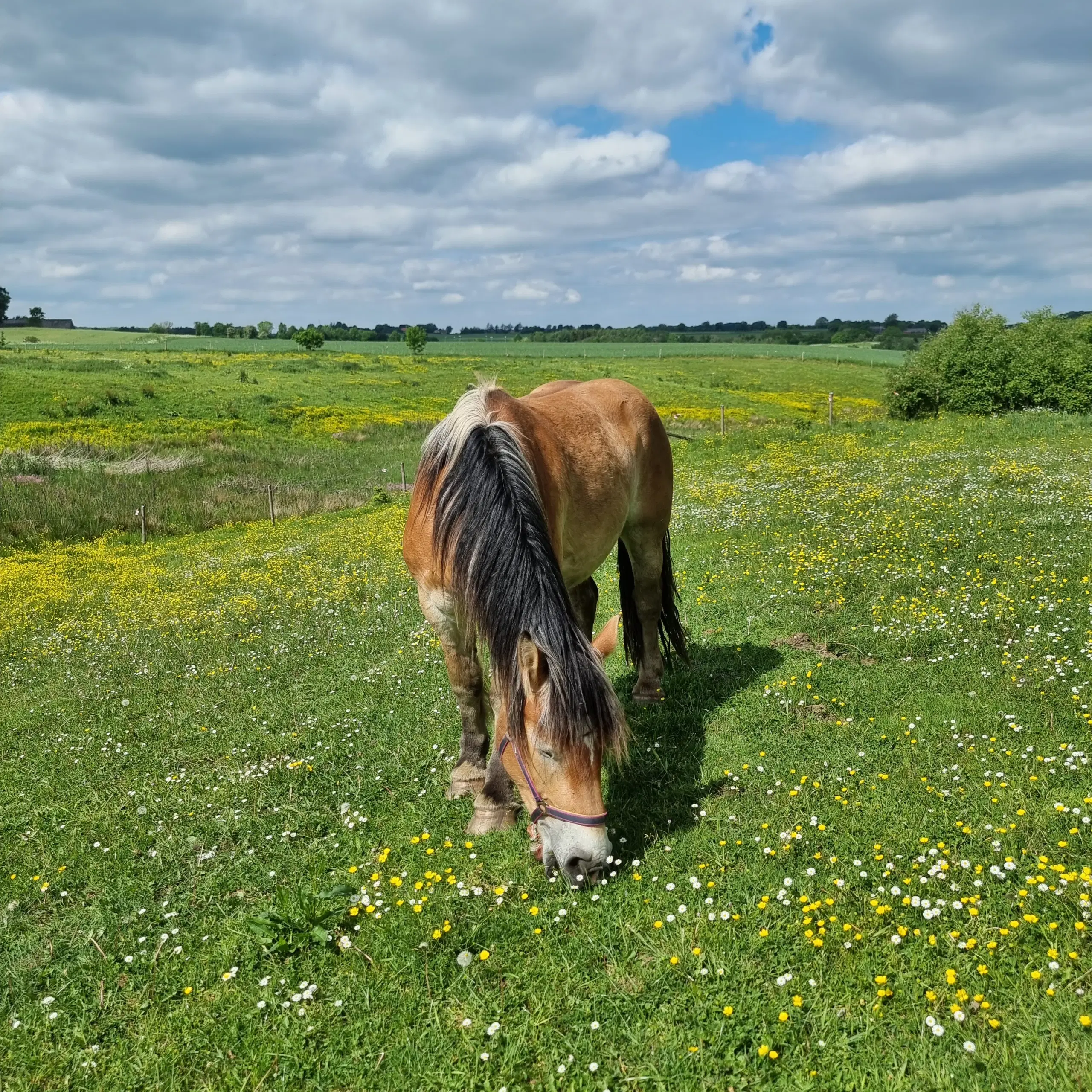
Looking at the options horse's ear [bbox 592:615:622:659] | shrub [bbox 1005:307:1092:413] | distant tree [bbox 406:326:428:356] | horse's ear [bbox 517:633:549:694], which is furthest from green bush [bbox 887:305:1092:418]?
distant tree [bbox 406:326:428:356]

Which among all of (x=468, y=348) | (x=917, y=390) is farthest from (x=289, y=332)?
(x=917, y=390)

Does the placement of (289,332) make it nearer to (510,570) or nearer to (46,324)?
Result: (46,324)

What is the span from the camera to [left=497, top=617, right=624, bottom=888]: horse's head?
3930 mm

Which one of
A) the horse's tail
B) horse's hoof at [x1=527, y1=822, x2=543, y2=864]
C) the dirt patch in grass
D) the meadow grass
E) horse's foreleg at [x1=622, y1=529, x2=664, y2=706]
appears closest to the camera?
horse's hoof at [x1=527, y1=822, x2=543, y2=864]

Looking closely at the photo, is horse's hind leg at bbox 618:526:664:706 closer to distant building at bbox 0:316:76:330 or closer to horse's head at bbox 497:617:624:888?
horse's head at bbox 497:617:624:888

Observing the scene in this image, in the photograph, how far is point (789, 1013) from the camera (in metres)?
3.21

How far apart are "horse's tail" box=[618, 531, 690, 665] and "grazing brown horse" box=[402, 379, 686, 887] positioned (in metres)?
0.23

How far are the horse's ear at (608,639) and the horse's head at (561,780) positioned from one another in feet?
2.59

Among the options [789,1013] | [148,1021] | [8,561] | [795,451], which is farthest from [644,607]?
[8,561]

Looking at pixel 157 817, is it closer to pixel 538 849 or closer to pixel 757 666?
pixel 538 849

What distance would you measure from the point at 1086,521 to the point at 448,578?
30.6 ft

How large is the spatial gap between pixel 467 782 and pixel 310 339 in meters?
104

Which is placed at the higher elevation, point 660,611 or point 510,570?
point 510,570

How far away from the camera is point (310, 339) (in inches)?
3935
